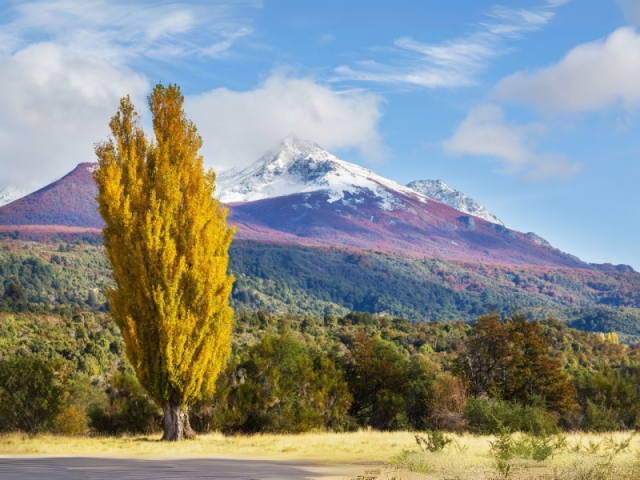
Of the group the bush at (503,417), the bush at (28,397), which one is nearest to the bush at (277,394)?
the bush at (28,397)

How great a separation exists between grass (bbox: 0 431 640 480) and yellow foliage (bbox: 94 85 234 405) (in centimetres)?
244

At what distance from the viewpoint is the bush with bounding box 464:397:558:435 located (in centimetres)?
2838

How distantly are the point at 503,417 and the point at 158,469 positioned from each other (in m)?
15.1

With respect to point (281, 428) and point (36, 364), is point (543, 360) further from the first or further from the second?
point (36, 364)

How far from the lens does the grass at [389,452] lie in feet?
51.8

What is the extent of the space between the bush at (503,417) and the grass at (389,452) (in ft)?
6.32

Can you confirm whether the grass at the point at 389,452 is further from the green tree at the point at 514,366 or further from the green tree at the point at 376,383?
the green tree at the point at 376,383

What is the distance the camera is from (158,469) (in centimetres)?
1744

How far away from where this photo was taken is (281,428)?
3142 cm

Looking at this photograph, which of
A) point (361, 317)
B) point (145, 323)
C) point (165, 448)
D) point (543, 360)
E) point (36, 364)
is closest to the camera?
point (165, 448)

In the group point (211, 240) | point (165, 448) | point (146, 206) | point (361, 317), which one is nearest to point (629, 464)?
point (165, 448)

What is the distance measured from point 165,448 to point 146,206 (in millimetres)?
7670

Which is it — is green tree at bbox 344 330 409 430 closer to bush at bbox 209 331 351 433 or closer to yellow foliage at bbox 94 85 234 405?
bush at bbox 209 331 351 433

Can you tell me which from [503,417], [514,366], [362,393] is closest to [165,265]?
[503,417]
